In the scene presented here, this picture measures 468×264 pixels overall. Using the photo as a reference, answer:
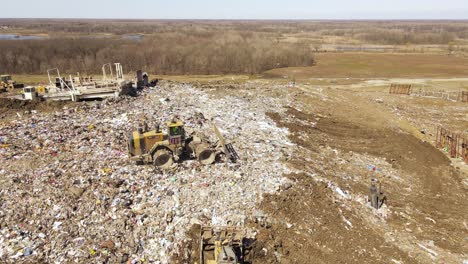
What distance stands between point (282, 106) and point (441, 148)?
8.34 meters

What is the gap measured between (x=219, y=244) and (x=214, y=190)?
278 centimetres

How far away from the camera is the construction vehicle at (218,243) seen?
7.08m

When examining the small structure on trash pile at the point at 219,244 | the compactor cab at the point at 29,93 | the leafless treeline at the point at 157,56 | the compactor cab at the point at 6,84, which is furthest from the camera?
the leafless treeline at the point at 157,56

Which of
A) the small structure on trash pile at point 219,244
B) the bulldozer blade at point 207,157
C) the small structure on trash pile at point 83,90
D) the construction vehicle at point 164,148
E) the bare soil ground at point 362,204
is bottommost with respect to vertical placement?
the bare soil ground at point 362,204

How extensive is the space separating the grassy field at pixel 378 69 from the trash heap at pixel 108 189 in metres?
32.4

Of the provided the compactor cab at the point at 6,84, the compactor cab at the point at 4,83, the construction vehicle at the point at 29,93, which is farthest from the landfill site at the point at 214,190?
the compactor cab at the point at 6,84

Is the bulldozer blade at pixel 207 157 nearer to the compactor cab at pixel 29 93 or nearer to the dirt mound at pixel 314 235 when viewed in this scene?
the dirt mound at pixel 314 235

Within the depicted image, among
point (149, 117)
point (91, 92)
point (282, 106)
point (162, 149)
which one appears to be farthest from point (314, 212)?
point (91, 92)

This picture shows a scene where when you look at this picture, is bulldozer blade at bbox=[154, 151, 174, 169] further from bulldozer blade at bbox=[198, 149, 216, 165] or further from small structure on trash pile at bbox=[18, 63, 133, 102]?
small structure on trash pile at bbox=[18, 63, 133, 102]

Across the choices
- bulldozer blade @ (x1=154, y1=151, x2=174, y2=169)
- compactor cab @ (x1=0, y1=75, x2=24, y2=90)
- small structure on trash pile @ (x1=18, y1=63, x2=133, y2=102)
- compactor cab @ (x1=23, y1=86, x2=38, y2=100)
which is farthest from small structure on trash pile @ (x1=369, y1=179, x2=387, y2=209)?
compactor cab @ (x1=0, y1=75, x2=24, y2=90)

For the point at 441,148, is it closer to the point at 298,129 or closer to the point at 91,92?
the point at 298,129

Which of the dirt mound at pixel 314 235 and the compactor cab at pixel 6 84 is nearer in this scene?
the dirt mound at pixel 314 235

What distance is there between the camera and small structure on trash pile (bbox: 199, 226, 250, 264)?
7.08 metres

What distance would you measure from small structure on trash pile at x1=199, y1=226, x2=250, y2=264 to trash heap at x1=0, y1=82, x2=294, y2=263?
834mm
